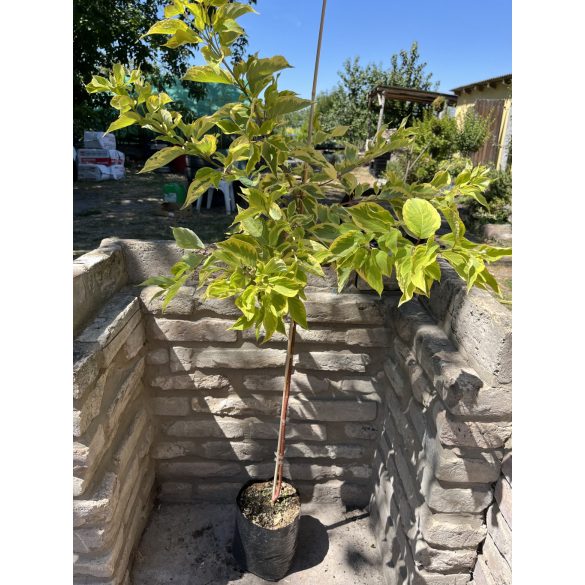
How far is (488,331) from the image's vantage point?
1.45 metres

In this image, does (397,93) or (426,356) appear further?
(397,93)

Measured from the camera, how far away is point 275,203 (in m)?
1.23

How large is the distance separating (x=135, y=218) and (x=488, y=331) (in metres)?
5.76

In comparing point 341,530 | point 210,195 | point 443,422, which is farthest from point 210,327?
point 210,195

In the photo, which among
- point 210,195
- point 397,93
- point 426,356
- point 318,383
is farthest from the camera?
point 397,93

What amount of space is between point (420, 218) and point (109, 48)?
5458mm

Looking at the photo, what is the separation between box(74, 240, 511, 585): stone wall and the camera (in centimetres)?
155

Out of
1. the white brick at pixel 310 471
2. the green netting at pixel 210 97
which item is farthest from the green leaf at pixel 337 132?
the green netting at pixel 210 97

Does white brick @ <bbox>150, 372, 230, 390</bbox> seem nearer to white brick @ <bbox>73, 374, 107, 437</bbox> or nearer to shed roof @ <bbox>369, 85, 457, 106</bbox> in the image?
white brick @ <bbox>73, 374, 107, 437</bbox>

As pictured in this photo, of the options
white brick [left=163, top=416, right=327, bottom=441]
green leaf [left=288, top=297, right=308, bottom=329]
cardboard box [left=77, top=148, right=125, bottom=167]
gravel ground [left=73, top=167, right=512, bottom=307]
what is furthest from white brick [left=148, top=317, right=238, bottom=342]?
cardboard box [left=77, top=148, right=125, bottom=167]

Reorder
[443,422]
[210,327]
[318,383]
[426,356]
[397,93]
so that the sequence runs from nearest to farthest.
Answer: [443,422], [426,356], [210,327], [318,383], [397,93]

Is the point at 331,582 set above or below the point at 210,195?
below

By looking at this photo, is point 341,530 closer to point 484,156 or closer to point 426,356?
point 426,356

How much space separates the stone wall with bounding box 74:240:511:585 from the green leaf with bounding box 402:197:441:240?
2.05ft
